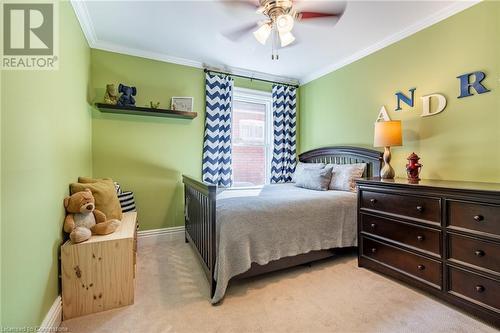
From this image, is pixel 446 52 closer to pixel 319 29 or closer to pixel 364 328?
pixel 319 29

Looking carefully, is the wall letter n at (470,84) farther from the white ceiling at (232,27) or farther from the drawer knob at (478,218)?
the drawer knob at (478,218)

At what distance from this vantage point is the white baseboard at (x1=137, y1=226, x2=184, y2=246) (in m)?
3.08

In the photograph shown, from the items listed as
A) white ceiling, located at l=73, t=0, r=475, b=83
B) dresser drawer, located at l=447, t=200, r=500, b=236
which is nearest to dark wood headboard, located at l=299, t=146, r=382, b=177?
dresser drawer, located at l=447, t=200, r=500, b=236

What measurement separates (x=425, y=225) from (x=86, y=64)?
3690 mm

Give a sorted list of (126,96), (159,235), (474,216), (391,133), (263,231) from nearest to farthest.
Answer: (474,216), (263,231), (391,133), (126,96), (159,235)

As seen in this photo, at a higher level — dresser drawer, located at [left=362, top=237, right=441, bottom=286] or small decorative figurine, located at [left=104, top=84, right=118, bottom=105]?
small decorative figurine, located at [left=104, top=84, right=118, bottom=105]

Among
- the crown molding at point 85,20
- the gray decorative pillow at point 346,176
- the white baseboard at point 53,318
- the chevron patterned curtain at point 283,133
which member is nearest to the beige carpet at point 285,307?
the white baseboard at point 53,318

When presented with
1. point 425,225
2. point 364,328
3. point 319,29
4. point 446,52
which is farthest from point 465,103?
point 364,328

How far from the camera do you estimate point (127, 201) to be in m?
2.75

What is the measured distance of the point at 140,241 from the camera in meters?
3.08

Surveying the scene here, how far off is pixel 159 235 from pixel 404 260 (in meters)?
2.80

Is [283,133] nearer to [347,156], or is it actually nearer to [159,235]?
[347,156]

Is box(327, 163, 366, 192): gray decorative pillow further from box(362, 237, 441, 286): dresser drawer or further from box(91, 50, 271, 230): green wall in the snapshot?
box(91, 50, 271, 230): green wall

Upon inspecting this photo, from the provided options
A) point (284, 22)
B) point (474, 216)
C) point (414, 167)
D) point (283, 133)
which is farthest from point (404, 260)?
point (283, 133)
